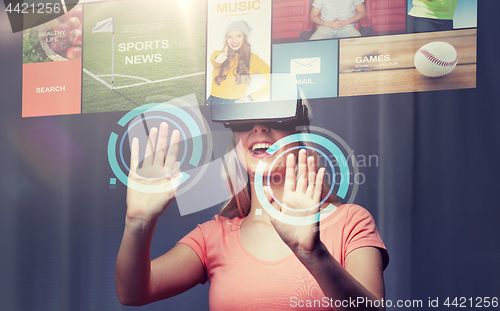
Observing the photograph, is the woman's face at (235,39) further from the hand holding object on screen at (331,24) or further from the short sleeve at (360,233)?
the short sleeve at (360,233)

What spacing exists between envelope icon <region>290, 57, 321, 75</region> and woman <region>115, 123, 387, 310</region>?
0.28m

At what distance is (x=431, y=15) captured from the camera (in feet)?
5.38

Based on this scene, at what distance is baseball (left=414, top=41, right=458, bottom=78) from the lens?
1612 millimetres

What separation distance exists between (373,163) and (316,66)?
453mm

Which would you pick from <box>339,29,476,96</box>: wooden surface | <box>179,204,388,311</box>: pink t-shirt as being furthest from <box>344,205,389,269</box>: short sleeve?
<box>339,29,476,96</box>: wooden surface

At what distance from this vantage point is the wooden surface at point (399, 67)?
1607 mm

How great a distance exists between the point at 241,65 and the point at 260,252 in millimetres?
791

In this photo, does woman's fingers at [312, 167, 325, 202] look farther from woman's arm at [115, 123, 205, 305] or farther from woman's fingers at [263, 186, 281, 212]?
woman's arm at [115, 123, 205, 305]

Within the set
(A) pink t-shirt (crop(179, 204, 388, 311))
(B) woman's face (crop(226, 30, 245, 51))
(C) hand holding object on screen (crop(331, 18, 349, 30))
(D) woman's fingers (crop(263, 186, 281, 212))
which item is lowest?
(A) pink t-shirt (crop(179, 204, 388, 311))

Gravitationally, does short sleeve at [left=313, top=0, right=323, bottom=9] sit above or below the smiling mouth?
above

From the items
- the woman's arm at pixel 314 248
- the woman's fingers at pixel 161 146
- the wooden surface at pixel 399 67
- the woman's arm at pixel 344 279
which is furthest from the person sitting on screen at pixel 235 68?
the woman's arm at pixel 344 279

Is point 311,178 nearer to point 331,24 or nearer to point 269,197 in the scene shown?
point 269,197

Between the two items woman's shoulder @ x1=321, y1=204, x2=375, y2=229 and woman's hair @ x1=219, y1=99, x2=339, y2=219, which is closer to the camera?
woman's shoulder @ x1=321, y1=204, x2=375, y2=229

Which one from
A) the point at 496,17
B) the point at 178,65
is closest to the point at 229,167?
the point at 178,65
